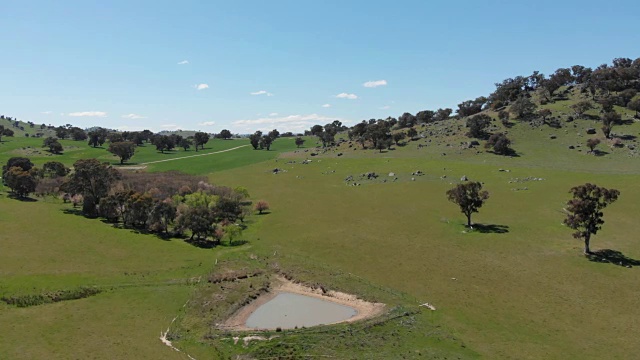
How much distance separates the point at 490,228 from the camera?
7850 cm

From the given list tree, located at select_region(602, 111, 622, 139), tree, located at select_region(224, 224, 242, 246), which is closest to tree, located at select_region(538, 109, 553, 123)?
tree, located at select_region(602, 111, 622, 139)

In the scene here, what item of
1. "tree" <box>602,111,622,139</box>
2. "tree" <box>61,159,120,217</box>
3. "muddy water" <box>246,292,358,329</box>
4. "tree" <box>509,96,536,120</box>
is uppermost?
"tree" <box>509,96,536,120</box>

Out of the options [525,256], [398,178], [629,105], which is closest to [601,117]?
[629,105]

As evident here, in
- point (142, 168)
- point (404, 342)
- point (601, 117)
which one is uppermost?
point (601, 117)

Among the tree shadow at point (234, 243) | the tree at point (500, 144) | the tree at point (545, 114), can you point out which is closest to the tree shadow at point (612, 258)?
the tree shadow at point (234, 243)

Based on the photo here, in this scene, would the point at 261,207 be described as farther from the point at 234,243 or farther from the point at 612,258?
the point at 612,258

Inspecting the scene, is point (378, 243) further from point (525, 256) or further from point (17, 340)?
point (17, 340)

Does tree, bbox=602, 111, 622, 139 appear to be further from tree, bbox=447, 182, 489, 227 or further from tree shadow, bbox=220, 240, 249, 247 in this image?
tree shadow, bbox=220, 240, 249, 247

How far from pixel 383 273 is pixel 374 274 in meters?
1.35

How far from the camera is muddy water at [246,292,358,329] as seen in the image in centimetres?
4644

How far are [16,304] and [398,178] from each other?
105784 mm

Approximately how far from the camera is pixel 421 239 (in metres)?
74.4

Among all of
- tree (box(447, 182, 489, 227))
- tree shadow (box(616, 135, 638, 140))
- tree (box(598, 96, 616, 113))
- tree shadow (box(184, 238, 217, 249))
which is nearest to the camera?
tree shadow (box(184, 238, 217, 249))

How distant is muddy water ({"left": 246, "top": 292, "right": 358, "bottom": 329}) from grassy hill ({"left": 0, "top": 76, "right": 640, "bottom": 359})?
3.47 metres
